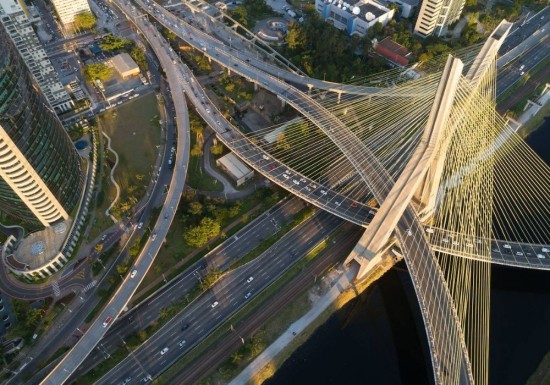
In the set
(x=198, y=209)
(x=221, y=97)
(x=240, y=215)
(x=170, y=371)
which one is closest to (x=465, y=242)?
(x=240, y=215)

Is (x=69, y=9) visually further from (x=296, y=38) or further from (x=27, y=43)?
(x=296, y=38)

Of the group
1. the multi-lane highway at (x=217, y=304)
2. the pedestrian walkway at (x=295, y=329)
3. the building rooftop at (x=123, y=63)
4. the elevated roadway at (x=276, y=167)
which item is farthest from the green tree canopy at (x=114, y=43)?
the pedestrian walkway at (x=295, y=329)

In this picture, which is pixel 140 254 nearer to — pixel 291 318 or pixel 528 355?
pixel 291 318

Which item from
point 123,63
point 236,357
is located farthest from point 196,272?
point 123,63

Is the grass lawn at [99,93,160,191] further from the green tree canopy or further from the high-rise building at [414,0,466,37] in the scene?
the high-rise building at [414,0,466,37]

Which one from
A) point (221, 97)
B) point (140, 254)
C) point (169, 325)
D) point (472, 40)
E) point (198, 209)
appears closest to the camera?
point (169, 325)

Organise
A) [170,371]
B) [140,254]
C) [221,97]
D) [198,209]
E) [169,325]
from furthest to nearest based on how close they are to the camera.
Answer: [221,97]
[198,209]
[140,254]
[169,325]
[170,371]

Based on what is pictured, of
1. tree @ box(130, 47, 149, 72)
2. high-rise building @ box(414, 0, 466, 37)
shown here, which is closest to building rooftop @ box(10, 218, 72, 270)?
tree @ box(130, 47, 149, 72)
